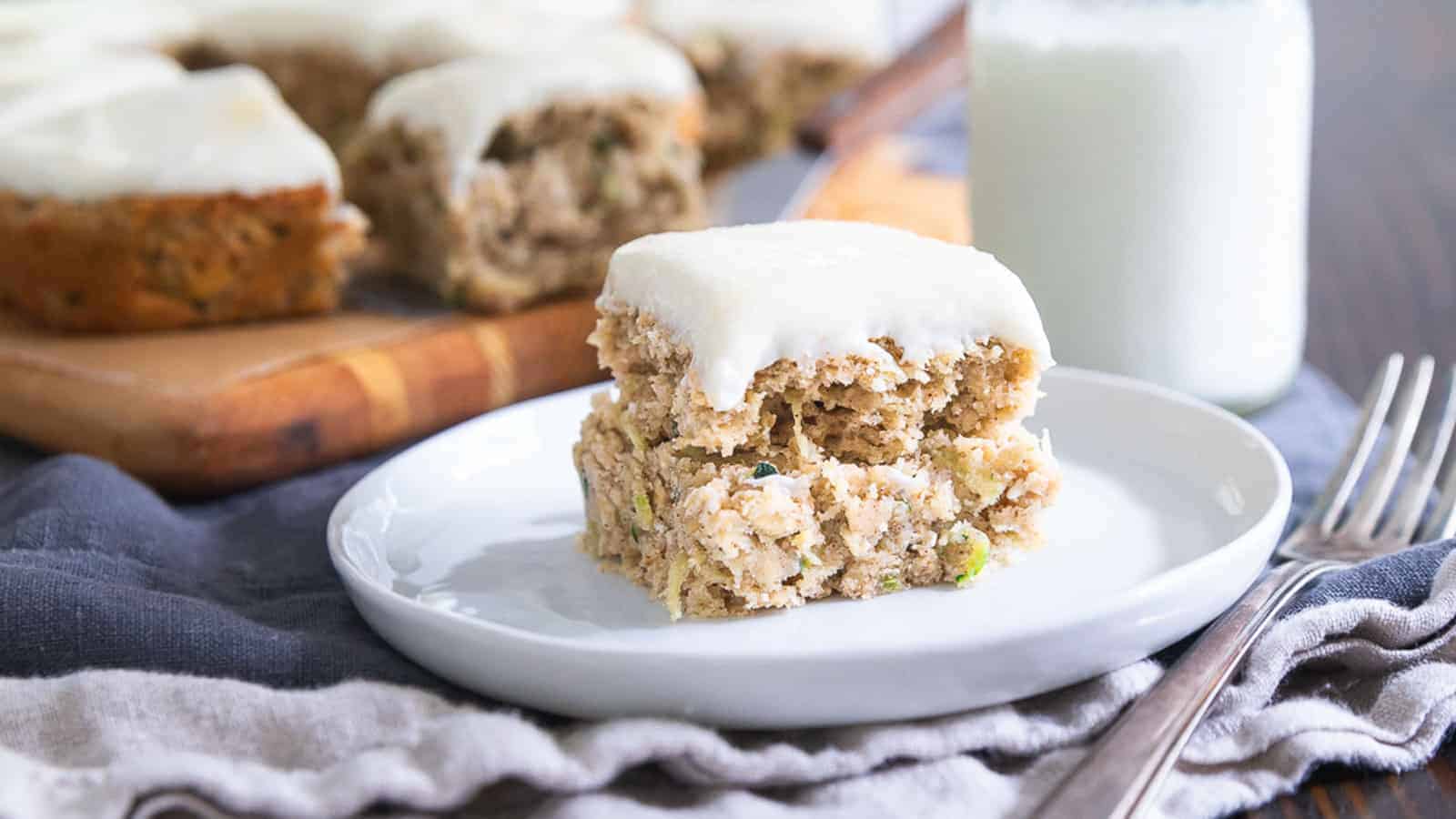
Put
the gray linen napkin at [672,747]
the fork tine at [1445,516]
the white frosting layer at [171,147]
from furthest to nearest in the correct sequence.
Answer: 1. the white frosting layer at [171,147]
2. the fork tine at [1445,516]
3. the gray linen napkin at [672,747]

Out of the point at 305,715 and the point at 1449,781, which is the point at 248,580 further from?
the point at 1449,781

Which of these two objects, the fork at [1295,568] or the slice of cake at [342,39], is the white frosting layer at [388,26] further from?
the fork at [1295,568]

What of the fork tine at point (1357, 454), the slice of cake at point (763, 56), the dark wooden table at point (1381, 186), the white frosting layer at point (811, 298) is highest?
the white frosting layer at point (811, 298)

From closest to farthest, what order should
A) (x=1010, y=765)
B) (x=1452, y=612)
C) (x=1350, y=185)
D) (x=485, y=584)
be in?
(x=1010, y=765), (x=1452, y=612), (x=485, y=584), (x=1350, y=185)

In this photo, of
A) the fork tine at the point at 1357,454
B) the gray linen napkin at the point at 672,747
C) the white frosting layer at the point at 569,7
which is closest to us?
the gray linen napkin at the point at 672,747

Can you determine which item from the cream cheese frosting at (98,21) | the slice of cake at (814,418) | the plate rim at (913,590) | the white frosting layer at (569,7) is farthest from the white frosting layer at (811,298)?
the cream cheese frosting at (98,21)

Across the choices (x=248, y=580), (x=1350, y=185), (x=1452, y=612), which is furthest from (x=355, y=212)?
(x=1350, y=185)

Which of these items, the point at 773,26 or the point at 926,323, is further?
the point at 773,26
